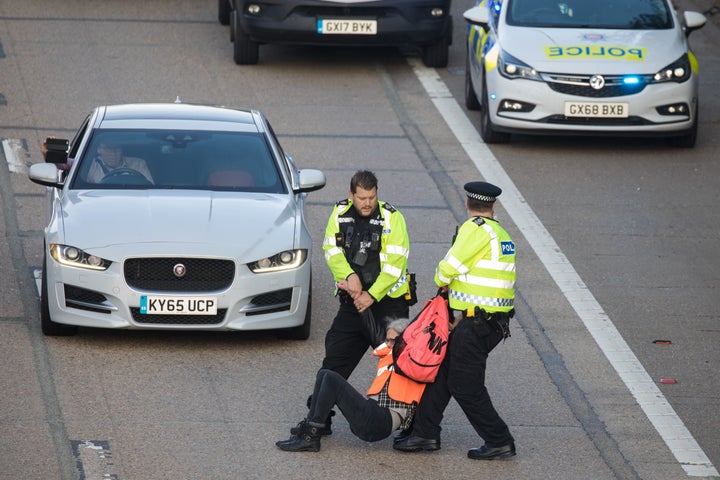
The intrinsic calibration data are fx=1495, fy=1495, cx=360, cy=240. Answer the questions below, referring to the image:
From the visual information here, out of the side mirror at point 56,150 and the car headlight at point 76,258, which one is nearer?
the car headlight at point 76,258

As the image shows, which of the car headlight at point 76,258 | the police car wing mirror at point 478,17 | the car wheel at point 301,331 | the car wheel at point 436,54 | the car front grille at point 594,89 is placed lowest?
the car wheel at point 436,54

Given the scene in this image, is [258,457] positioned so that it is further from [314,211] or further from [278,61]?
[278,61]

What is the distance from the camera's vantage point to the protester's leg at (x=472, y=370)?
795 cm

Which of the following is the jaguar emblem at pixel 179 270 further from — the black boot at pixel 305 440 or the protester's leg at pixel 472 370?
the protester's leg at pixel 472 370

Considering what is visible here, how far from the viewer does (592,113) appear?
49.1ft

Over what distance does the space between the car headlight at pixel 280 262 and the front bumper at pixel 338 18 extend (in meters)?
7.83

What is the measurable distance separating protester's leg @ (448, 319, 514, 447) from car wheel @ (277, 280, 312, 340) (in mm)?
2239

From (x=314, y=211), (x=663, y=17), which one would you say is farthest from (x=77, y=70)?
(x=663, y=17)

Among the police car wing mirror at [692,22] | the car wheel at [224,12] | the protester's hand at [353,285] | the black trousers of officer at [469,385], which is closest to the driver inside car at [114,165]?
the protester's hand at [353,285]

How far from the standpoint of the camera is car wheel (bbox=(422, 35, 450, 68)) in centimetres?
1867

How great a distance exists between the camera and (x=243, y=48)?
1819 cm

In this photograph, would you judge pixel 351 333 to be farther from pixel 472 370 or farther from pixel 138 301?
pixel 138 301

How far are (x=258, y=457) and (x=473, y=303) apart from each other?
1426 mm

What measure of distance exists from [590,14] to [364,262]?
8305 mm
